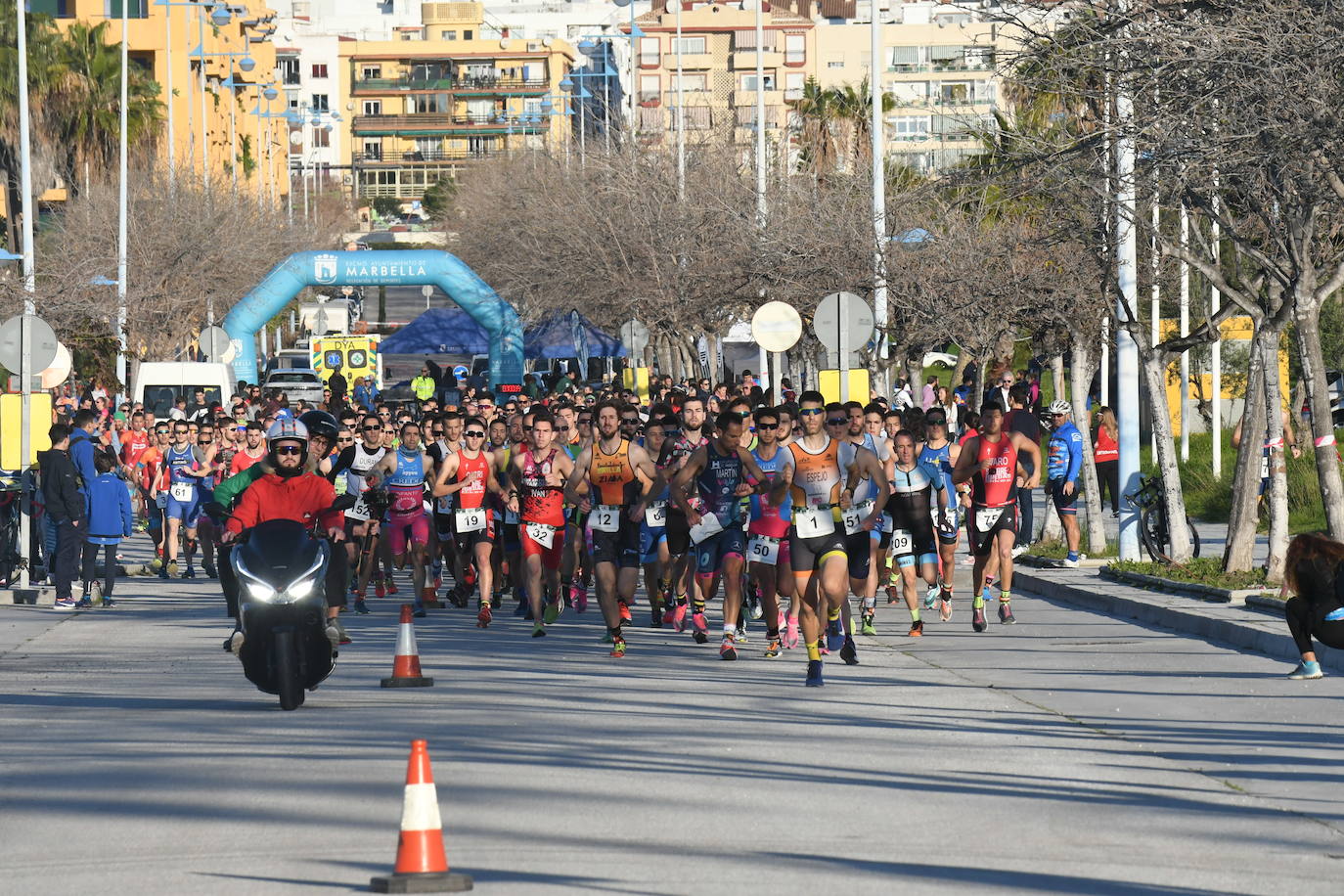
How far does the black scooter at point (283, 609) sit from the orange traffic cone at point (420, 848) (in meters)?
4.94

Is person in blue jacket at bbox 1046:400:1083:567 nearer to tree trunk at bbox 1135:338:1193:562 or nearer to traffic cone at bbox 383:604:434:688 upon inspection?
tree trunk at bbox 1135:338:1193:562

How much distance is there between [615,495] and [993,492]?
10.2 feet

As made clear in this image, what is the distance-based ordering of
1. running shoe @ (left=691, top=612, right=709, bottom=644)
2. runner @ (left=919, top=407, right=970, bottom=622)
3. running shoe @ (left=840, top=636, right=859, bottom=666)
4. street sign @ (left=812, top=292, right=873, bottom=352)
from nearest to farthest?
running shoe @ (left=840, top=636, right=859, bottom=666)
running shoe @ (left=691, top=612, right=709, bottom=644)
runner @ (left=919, top=407, right=970, bottom=622)
street sign @ (left=812, top=292, right=873, bottom=352)

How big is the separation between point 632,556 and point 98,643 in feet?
14.0

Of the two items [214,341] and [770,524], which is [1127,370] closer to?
[770,524]

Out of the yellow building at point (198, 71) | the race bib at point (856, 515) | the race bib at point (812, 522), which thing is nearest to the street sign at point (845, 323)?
the race bib at point (856, 515)

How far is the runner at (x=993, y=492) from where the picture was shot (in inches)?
679

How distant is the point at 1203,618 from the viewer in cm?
1617

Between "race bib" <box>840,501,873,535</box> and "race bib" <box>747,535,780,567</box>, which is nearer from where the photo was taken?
"race bib" <box>747,535,780,567</box>

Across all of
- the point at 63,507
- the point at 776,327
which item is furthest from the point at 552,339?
the point at 63,507

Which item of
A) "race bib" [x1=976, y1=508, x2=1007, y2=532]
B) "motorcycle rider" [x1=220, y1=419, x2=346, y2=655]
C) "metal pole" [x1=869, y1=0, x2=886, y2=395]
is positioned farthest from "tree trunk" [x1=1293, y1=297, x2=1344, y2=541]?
"metal pole" [x1=869, y1=0, x2=886, y2=395]

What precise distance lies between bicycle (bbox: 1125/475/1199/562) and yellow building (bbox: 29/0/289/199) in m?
46.7

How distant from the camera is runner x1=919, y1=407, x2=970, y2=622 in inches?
706

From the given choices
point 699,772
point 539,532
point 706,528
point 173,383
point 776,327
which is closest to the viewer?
point 699,772
